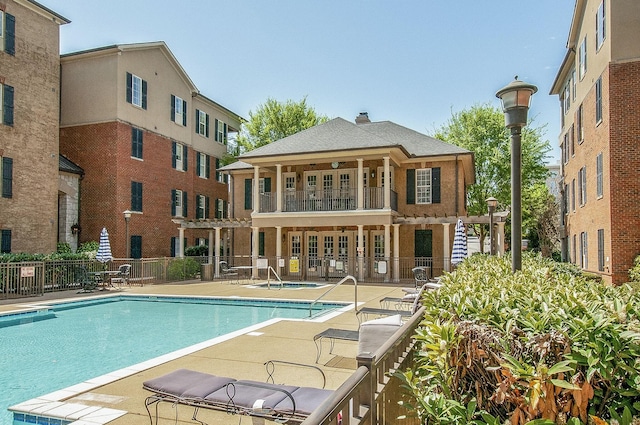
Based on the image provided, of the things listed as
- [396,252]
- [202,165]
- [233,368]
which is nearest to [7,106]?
[202,165]

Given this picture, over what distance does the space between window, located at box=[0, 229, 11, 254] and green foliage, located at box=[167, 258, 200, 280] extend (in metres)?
7.07

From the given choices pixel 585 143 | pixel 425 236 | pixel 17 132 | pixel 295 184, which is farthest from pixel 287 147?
pixel 585 143

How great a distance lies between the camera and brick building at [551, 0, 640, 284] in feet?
50.8

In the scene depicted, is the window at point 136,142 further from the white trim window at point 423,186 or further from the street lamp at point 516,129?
the street lamp at point 516,129

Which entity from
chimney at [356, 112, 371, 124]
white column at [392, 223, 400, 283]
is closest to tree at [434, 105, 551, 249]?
chimney at [356, 112, 371, 124]

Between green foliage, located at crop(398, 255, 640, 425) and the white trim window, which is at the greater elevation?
the white trim window

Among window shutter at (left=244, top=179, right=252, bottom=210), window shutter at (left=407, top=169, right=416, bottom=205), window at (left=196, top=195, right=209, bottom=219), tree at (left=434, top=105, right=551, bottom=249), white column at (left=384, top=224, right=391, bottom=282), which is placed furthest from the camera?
tree at (left=434, top=105, right=551, bottom=249)

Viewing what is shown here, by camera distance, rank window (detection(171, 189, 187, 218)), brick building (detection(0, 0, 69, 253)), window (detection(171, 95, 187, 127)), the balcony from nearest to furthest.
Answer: brick building (detection(0, 0, 69, 253))
the balcony
window (detection(171, 189, 187, 218))
window (detection(171, 95, 187, 127))

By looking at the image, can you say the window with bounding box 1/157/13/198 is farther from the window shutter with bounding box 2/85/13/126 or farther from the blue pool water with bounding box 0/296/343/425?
the blue pool water with bounding box 0/296/343/425

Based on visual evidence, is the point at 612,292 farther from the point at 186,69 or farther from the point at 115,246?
the point at 186,69

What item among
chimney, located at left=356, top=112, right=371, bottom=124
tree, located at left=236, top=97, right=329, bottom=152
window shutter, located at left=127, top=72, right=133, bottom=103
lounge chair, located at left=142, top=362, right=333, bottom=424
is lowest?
lounge chair, located at left=142, top=362, right=333, bottom=424

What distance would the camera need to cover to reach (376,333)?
5.27 m

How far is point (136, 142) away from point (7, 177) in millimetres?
7097

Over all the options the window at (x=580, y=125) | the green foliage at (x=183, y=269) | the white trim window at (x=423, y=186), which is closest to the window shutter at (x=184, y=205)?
the green foliage at (x=183, y=269)
